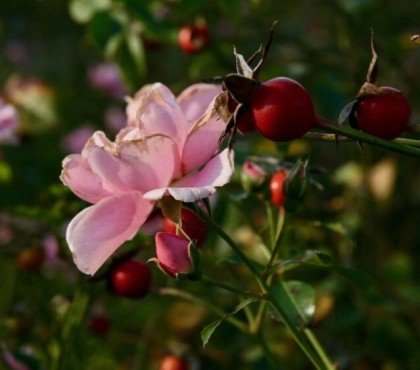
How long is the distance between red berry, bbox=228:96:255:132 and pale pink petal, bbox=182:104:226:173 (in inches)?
3.5

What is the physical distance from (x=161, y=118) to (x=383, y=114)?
23 centimetres

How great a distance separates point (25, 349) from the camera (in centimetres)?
167

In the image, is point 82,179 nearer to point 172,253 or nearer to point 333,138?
point 172,253

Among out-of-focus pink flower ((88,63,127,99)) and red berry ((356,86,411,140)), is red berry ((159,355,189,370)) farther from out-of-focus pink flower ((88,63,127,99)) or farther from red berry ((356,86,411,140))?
out-of-focus pink flower ((88,63,127,99))

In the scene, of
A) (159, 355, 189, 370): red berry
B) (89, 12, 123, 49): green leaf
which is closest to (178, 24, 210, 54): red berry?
(89, 12, 123, 49): green leaf

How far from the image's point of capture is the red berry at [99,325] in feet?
5.37

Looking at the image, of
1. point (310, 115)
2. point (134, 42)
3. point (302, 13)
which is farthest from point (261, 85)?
point (302, 13)

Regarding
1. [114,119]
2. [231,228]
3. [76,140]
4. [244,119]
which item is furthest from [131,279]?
[114,119]

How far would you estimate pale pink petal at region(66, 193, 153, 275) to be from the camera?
905mm

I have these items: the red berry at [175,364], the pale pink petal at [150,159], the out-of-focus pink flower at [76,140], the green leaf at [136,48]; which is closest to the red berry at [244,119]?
the pale pink petal at [150,159]

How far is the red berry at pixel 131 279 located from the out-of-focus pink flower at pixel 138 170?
9.2 inches

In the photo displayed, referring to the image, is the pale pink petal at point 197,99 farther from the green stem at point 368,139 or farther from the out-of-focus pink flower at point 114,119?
the out-of-focus pink flower at point 114,119

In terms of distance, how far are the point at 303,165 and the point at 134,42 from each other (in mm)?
1088

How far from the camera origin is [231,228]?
6.11 feet
